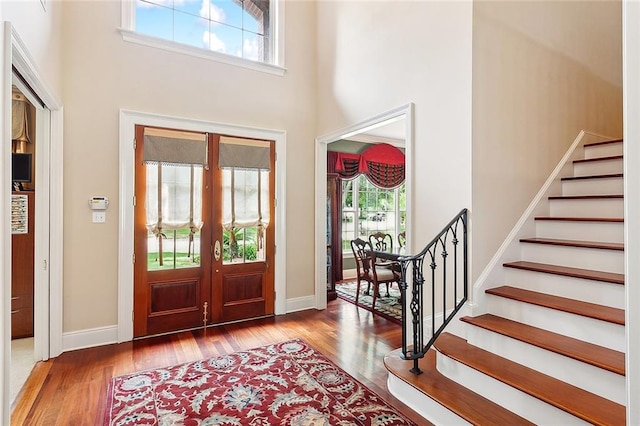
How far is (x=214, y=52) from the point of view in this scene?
403 centimetres

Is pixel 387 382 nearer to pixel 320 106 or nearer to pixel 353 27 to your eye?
pixel 320 106

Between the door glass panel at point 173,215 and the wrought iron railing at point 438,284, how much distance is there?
99.1 inches

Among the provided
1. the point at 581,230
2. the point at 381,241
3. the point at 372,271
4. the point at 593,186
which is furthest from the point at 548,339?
the point at 381,241

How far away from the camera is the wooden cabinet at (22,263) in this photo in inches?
140

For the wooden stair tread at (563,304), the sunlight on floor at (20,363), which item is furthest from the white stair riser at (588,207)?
the sunlight on floor at (20,363)

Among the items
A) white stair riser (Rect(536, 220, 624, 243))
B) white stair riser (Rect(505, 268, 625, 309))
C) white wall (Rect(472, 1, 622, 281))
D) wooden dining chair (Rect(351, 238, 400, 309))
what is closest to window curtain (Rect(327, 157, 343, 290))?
wooden dining chair (Rect(351, 238, 400, 309))

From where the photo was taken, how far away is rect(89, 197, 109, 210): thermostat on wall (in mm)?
3387

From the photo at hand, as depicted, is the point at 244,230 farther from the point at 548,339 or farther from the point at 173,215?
the point at 548,339

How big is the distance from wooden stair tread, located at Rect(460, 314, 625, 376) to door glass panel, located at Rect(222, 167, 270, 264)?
266cm

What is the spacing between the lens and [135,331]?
3.60m

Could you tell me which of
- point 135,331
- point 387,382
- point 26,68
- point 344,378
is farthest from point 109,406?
point 26,68

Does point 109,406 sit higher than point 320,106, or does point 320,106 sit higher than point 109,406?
point 320,106

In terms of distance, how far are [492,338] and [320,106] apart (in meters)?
3.52

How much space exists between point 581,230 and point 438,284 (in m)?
1.23
